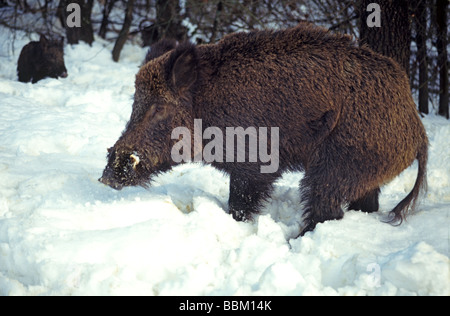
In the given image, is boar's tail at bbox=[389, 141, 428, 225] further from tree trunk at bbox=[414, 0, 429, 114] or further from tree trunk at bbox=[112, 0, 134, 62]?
tree trunk at bbox=[112, 0, 134, 62]

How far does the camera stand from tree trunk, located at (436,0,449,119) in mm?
6844

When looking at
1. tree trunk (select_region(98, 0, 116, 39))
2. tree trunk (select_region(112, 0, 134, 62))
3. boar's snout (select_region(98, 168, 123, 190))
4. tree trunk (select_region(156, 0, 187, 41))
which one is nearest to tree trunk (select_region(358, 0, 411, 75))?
boar's snout (select_region(98, 168, 123, 190))

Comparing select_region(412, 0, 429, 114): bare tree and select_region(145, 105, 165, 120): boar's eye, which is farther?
select_region(412, 0, 429, 114): bare tree

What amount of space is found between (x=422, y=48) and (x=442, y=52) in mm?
418

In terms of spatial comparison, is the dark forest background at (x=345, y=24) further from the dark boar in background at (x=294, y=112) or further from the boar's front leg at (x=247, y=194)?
the boar's front leg at (x=247, y=194)

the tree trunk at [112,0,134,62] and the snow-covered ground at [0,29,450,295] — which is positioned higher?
the tree trunk at [112,0,134,62]

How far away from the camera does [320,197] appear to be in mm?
3291

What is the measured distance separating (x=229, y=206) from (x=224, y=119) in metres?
0.76

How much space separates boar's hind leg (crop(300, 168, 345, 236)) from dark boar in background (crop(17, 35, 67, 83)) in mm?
5591

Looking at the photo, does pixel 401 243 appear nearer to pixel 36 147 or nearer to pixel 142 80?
pixel 142 80

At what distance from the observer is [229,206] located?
3.69 metres

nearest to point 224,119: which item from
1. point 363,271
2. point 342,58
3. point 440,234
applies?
point 342,58

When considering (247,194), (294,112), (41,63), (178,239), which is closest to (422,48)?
(294,112)

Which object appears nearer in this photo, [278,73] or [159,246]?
[159,246]
